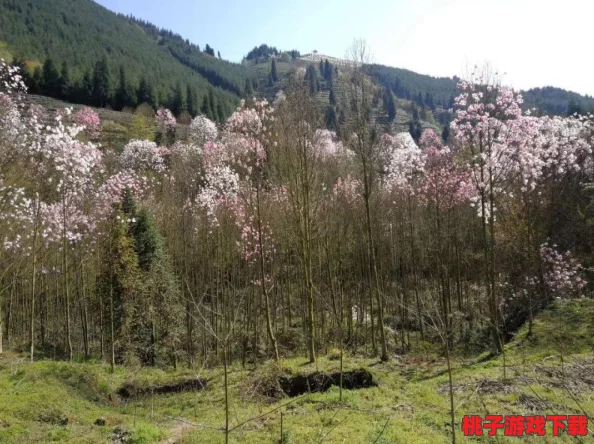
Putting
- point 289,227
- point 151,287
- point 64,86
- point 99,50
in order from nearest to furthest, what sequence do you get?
point 289,227 < point 151,287 < point 64,86 < point 99,50

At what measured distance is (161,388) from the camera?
1402 centimetres

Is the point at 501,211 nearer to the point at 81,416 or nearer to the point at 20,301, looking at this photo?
the point at 81,416

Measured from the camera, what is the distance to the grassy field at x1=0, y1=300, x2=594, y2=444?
7.91m

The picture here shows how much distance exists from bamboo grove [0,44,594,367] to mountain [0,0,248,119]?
69.8m

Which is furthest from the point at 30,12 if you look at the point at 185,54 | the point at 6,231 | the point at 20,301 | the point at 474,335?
the point at 474,335

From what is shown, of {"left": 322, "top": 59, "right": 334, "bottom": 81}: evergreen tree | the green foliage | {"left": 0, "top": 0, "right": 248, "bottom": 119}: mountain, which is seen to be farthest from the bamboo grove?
{"left": 322, "top": 59, "right": 334, "bottom": 81}: evergreen tree

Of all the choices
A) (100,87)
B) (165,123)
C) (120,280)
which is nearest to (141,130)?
(165,123)

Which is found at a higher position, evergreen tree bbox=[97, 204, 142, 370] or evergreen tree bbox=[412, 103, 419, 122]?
evergreen tree bbox=[412, 103, 419, 122]

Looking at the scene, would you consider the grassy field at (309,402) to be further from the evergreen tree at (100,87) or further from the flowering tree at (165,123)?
the evergreen tree at (100,87)

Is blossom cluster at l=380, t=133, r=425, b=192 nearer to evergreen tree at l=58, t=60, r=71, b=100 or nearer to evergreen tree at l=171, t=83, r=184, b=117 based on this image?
evergreen tree at l=171, t=83, r=184, b=117

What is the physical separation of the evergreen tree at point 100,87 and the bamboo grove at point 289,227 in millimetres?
63774

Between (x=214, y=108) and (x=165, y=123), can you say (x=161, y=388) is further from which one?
(x=214, y=108)

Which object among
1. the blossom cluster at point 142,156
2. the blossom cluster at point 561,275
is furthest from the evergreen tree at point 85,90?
the blossom cluster at point 561,275

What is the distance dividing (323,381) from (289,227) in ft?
21.5
